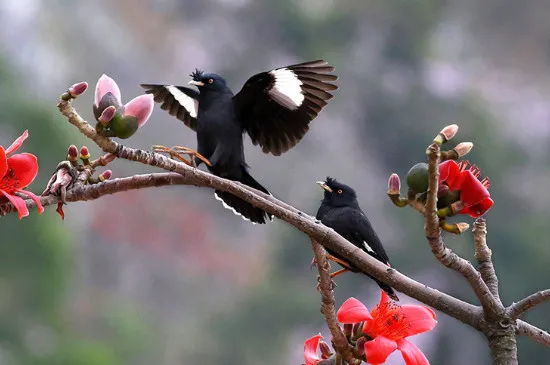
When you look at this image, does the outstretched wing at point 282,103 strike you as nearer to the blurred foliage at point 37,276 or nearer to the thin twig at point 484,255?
the thin twig at point 484,255

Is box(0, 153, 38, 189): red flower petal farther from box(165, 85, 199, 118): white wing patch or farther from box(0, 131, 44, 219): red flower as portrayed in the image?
box(165, 85, 199, 118): white wing patch

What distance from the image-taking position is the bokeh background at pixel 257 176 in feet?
25.2

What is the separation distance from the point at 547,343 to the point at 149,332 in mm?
8210

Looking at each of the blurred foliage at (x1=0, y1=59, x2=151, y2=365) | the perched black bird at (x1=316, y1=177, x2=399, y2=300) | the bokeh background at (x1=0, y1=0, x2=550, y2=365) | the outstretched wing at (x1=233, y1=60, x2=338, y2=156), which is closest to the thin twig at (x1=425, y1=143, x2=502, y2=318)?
the perched black bird at (x1=316, y1=177, x2=399, y2=300)

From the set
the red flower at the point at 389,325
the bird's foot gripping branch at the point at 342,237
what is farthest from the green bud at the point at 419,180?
the red flower at the point at 389,325

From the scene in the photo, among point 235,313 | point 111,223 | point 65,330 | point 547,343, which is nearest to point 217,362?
point 235,313

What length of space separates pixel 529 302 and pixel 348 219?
0.56 meters

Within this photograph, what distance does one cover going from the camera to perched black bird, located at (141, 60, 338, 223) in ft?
4.39

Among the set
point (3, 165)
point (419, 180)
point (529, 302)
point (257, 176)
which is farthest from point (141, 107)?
point (257, 176)

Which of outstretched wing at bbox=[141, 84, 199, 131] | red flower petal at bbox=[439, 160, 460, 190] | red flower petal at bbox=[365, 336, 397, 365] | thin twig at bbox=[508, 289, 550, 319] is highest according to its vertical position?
outstretched wing at bbox=[141, 84, 199, 131]

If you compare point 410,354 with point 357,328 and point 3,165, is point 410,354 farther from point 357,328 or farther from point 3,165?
point 3,165

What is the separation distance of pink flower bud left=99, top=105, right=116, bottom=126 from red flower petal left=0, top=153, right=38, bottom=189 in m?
0.06

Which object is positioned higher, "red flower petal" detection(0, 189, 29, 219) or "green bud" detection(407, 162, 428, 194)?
"green bud" detection(407, 162, 428, 194)

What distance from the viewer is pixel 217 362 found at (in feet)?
26.7
